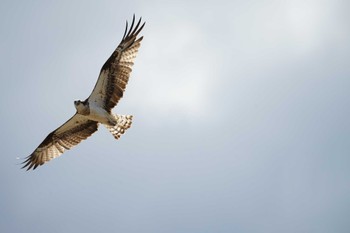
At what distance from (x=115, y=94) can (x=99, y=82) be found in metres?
0.52

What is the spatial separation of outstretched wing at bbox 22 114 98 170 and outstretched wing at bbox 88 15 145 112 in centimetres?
98

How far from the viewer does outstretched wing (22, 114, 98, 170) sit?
17.3 meters

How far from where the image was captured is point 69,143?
1766cm

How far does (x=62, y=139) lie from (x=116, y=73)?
2.84m

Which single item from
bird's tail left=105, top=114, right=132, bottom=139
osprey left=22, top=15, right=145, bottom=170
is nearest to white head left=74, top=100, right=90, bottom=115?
osprey left=22, top=15, right=145, bottom=170

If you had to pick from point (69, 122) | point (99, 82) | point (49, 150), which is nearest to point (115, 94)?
point (99, 82)

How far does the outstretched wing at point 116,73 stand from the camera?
16281 mm

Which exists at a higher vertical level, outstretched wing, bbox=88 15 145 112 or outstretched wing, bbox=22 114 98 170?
outstretched wing, bbox=88 15 145 112

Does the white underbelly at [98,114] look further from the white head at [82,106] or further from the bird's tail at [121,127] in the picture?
the bird's tail at [121,127]

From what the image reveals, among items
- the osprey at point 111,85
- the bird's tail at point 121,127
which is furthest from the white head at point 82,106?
the bird's tail at point 121,127

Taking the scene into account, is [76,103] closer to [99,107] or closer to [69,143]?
[99,107]

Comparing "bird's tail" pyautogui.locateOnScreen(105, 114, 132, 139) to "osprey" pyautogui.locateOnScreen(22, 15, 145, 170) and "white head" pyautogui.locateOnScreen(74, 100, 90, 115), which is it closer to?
"osprey" pyautogui.locateOnScreen(22, 15, 145, 170)

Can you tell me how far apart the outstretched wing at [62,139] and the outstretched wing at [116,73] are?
0.98 m

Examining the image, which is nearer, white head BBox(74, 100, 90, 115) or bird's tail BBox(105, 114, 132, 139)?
white head BBox(74, 100, 90, 115)
